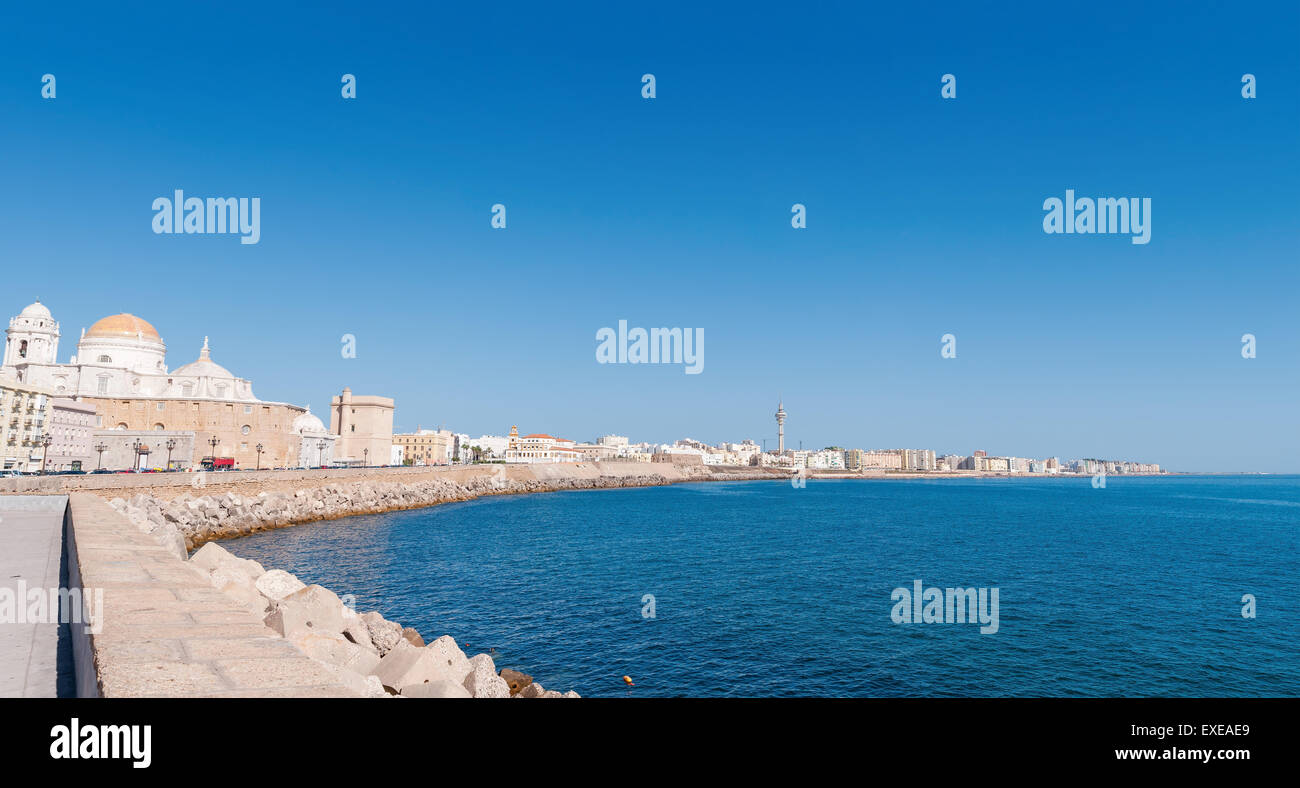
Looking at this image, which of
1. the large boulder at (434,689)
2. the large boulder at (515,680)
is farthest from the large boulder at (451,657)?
the large boulder at (515,680)

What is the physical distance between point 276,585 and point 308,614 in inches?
142

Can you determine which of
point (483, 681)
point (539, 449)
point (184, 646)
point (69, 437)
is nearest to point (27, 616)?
point (184, 646)

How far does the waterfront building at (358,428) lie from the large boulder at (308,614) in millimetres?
99656

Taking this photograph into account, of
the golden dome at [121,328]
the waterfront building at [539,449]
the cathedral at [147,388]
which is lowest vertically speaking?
the waterfront building at [539,449]

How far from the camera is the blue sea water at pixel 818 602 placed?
18734mm

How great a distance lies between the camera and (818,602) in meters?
27.7

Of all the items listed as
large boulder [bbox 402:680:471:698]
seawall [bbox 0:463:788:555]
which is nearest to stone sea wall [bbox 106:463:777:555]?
seawall [bbox 0:463:788:555]

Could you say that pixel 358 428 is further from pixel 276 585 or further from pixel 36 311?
pixel 276 585

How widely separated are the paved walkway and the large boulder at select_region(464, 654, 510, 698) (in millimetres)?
6073

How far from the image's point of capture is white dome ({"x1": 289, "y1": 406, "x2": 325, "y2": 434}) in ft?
300

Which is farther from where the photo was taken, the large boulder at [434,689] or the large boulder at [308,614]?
the large boulder at [308,614]

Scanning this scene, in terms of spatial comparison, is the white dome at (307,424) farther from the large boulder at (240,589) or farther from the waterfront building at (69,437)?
the large boulder at (240,589)
